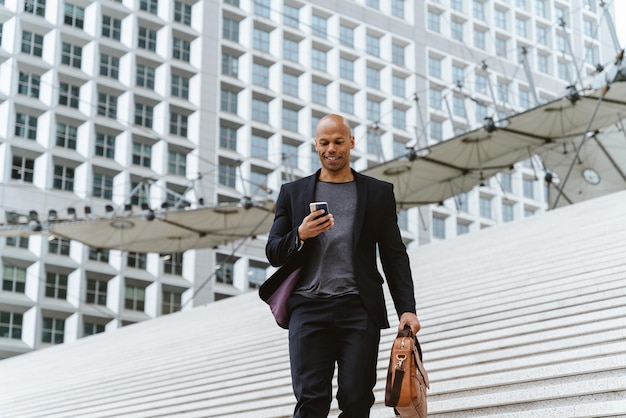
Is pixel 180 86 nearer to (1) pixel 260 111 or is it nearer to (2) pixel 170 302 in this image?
(1) pixel 260 111

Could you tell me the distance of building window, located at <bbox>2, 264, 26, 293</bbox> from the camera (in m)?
34.8

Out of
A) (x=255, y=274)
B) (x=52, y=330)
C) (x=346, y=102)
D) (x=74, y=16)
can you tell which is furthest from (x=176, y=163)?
(x=346, y=102)

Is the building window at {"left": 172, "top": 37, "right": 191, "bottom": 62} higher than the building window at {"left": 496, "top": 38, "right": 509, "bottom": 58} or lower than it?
lower

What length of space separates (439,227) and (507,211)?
4695mm

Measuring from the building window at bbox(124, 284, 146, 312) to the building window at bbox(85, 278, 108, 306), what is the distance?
88cm

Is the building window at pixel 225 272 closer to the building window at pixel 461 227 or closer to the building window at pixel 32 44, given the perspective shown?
the building window at pixel 32 44

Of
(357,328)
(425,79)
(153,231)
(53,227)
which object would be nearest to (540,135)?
(153,231)

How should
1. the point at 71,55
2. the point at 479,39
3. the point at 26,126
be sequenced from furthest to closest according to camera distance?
1. the point at 479,39
2. the point at 71,55
3. the point at 26,126

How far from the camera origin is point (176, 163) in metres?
40.6

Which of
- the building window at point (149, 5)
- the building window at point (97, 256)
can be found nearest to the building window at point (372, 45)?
the building window at point (149, 5)

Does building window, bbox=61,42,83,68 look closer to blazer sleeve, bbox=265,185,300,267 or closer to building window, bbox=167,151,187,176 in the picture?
building window, bbox=167,151,187,176

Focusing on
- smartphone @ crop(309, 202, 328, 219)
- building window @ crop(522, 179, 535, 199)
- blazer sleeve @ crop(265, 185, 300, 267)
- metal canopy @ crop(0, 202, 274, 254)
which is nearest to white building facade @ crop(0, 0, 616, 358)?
building window @ crop(522, 179, 535, 199)

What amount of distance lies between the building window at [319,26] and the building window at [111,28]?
33.6ft

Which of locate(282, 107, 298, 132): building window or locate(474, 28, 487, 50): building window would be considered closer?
locate(282, 107, 298, 132): building window
